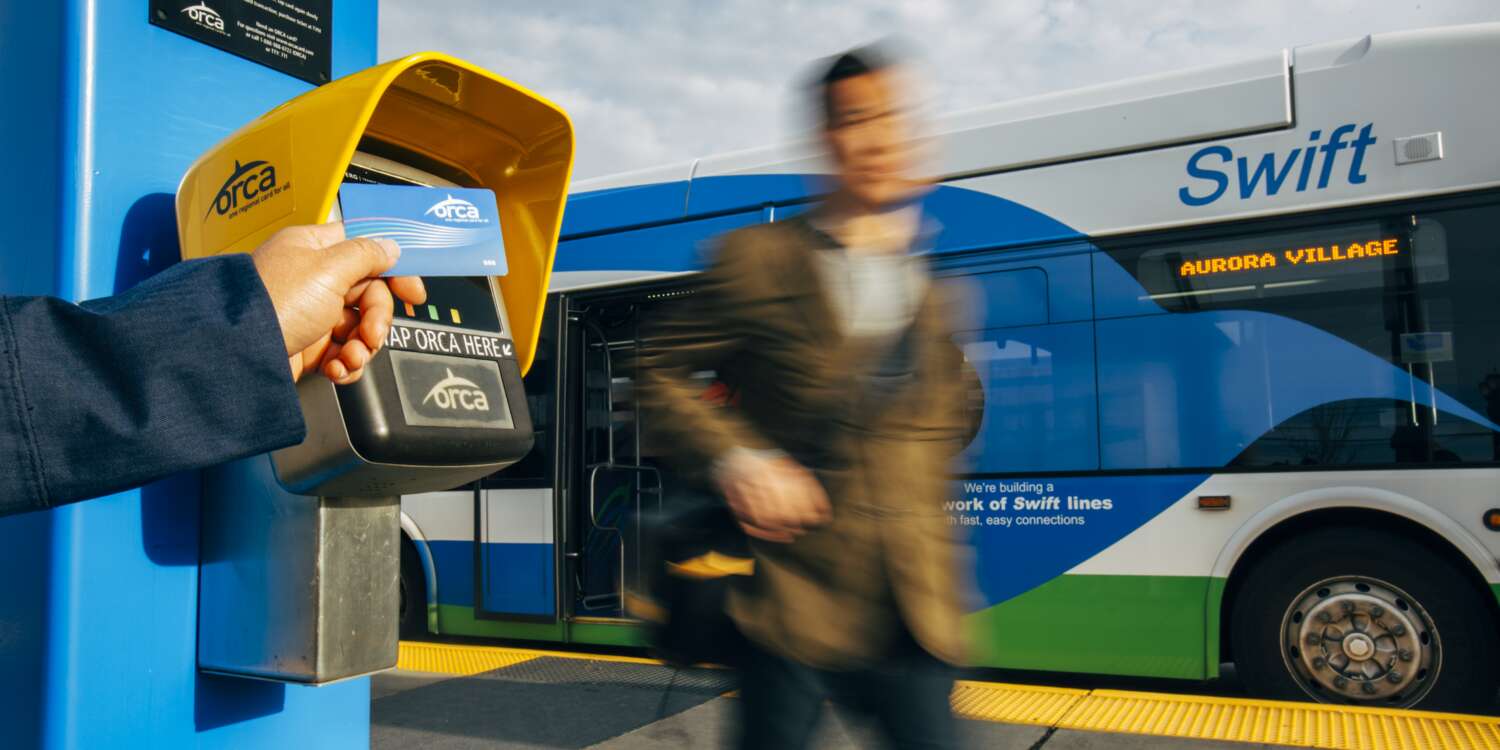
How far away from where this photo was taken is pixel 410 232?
1.46 m

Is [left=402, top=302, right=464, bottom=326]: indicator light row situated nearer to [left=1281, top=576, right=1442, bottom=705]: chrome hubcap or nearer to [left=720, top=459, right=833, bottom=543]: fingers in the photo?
[left=720, top=459, right=833, bottom=543]: fingers

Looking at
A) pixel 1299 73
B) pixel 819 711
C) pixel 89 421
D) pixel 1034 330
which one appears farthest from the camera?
pixel 1034 330

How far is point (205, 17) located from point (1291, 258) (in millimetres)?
4670

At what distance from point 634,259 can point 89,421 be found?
6088 millimetres

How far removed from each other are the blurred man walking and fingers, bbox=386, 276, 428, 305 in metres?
0.59

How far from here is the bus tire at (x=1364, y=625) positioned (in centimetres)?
477

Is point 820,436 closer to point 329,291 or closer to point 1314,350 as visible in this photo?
point 329,291

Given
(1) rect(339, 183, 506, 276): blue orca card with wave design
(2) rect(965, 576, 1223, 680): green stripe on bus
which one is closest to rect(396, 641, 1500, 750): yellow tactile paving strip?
(2) rect(965, 576, 1223, 680): green stripe on bus

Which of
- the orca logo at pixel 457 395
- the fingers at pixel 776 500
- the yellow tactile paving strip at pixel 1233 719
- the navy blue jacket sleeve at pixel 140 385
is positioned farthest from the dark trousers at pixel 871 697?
the yellow tactile paving strip at pixel 1233 719

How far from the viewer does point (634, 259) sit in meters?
6.94

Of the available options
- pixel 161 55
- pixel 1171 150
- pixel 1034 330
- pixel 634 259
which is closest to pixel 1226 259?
pixel 1171 150

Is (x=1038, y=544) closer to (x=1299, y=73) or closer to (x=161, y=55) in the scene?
(x=1299, y=73)

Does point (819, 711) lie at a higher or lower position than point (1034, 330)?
lower

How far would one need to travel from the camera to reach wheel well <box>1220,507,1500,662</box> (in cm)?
482
